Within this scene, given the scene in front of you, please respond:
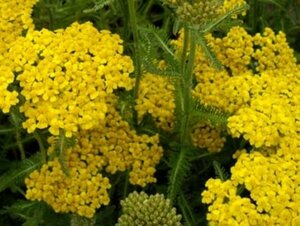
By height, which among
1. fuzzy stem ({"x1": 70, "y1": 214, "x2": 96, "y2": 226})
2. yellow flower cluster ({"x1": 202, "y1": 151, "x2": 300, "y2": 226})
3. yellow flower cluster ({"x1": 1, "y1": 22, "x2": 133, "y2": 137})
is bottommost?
fuzzy stem ({"x1": 70, "y1": 214, "x2": 96, "y2": 226})

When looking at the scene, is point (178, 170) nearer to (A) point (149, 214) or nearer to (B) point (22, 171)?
(A) point (149, 214)

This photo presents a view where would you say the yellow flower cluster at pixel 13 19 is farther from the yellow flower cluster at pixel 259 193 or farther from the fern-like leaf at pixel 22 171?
the yellow flower cluster at pixel 259 193

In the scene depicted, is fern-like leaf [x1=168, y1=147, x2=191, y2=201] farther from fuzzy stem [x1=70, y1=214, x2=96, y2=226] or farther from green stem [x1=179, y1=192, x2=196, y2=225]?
fuzzy stem [x1=70, y1=214, x2=96, y2=226]

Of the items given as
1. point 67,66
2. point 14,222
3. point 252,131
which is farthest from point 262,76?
point 14,222

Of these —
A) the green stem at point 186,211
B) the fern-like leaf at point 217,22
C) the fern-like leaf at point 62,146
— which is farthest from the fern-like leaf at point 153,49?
the green stem at point 186,211

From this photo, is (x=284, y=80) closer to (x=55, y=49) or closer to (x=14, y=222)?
(x=55, y=49)

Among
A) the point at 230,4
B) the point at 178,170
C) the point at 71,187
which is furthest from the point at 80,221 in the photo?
the point at 230,4

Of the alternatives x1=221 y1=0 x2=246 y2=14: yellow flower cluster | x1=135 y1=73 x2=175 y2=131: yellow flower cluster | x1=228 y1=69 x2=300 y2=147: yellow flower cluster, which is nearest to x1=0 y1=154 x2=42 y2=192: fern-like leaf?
x1=135 y1=73 x2=175 y2=131: yellow flower cluster

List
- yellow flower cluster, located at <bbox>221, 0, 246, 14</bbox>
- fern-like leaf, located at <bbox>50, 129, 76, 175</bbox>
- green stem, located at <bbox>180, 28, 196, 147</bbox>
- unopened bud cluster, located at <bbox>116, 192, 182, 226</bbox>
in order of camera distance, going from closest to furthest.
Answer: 1. unopened bud cluster, located at <bbox>116, 192, 182, 226</bbox>
2. fern-like leaf, located at <bbox>50, 129, 76, 175</bbox>
3. green stem, located at <bbox>180, 28, 196, 147</bbox>
4. yellow flower cluster, located at <bbox>221, 0, 246, 14</bbox>
